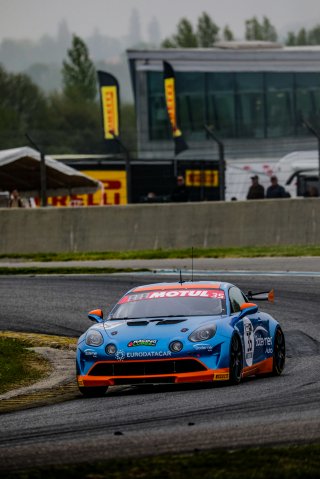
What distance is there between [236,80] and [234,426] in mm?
56558

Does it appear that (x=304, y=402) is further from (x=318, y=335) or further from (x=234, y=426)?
(x=318, y=335)

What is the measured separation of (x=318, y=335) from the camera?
16.1 metres

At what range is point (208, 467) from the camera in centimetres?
707

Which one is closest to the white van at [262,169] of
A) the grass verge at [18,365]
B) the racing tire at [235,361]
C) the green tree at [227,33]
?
the grass verge at [18,365]

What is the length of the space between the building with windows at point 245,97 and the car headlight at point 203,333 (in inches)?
1973

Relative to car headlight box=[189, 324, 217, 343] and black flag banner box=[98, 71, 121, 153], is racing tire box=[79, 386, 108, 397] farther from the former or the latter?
black flag banner box=[98, 71, 121, 153]

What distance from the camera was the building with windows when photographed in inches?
2478

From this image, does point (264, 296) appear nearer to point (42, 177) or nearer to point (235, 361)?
point (235, 361)

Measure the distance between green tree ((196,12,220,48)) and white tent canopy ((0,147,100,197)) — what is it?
145819 mm

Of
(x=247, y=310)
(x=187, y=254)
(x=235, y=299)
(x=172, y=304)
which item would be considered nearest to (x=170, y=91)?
(x=187, y=254)

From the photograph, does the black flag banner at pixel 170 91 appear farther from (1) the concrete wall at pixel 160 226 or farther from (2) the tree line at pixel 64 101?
(2) the tree line at pixel 64 101

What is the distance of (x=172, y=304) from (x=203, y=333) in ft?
3.16

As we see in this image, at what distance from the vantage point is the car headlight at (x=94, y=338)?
40.2 ft

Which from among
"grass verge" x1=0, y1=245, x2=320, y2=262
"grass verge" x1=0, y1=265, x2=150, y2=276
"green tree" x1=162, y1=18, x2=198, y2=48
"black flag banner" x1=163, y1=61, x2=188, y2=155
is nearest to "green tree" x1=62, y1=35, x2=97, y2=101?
"green tree" x1=162, y1=18, x2=198, y2=48
